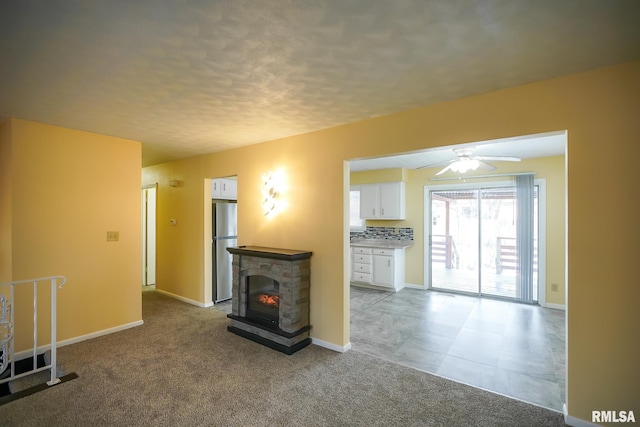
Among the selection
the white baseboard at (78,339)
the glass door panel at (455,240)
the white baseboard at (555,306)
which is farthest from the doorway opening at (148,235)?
the white baseboard at (555,306)

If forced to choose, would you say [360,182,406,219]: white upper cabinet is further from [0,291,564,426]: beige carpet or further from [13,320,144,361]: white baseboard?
[13,320,144,361]: white baseboard

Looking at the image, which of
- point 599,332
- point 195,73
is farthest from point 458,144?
point 195,73

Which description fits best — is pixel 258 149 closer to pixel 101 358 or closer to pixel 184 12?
pixel 184 12

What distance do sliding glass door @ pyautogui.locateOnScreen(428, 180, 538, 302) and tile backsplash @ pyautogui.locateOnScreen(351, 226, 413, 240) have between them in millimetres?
479

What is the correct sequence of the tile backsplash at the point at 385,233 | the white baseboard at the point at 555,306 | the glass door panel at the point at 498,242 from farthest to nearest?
1. the tile backsplash at the point at 385,233
2. the glass door panel at the point at 498,242
3. the white baseboard at the point at 555,306

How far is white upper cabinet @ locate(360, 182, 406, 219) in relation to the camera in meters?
6.17

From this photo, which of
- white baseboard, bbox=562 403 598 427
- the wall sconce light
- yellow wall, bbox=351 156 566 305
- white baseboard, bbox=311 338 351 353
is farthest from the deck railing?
white baseboard, bbox=562 403 598 427

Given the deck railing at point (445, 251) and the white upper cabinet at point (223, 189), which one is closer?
the white upper cabinet at point (223, 189)

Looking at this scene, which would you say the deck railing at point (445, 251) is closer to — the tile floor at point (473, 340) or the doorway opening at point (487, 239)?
the doorway opening at point (487, 239)

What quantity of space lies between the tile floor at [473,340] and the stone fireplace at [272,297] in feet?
2.53

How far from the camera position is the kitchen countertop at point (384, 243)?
6.04 meters

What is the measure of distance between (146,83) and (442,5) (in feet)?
6.73

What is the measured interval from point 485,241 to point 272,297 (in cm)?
423

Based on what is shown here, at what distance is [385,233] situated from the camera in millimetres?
6609
